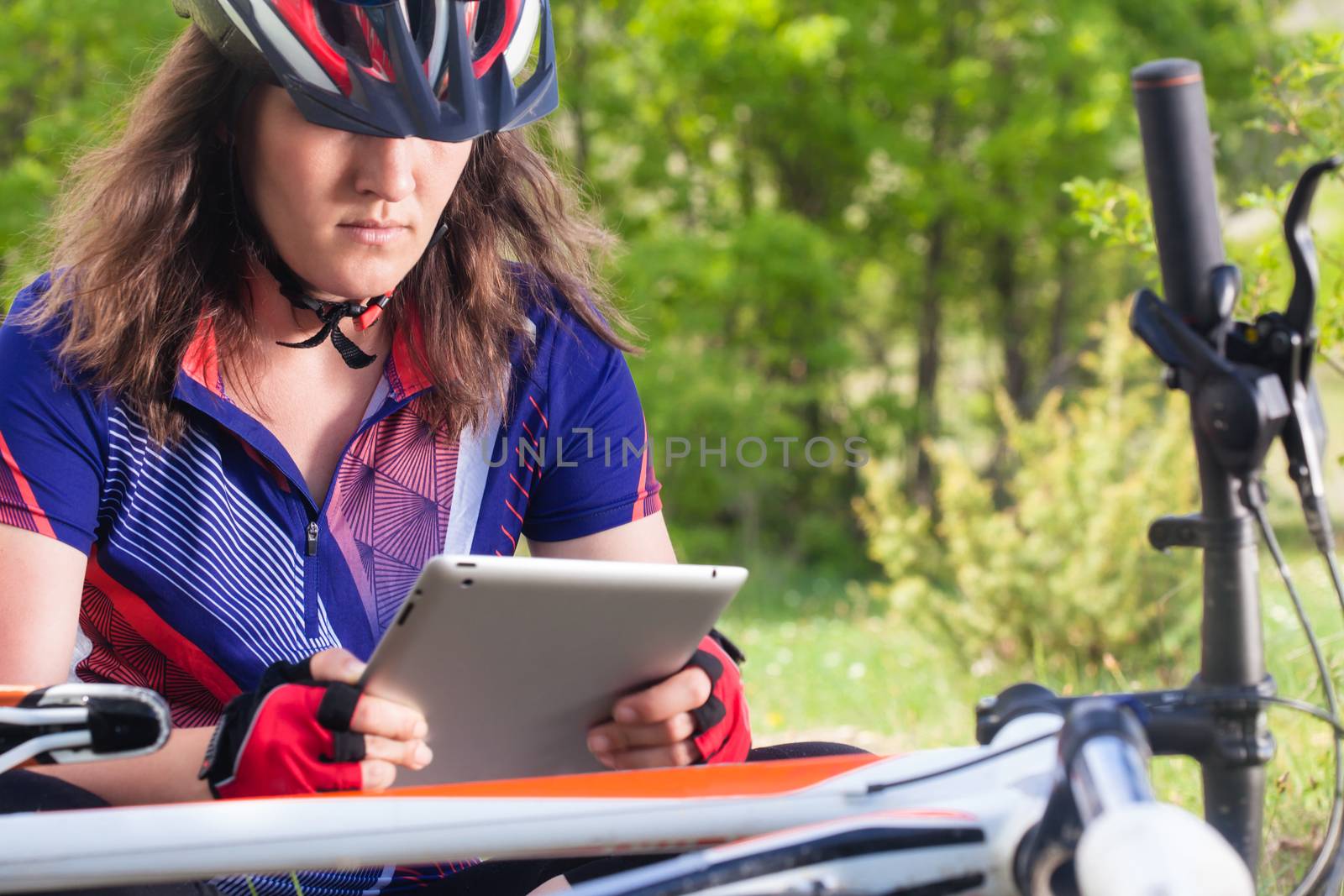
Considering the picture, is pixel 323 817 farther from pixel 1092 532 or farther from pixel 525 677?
pixel 1092 532

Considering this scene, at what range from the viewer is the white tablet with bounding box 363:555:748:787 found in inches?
51.6

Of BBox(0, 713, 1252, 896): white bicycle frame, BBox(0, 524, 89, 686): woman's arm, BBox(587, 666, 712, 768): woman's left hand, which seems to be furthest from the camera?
BBox(0, 524, 89, 686): woman's arm

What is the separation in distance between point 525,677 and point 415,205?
70 cm

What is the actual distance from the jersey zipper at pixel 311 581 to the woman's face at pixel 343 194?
1.08 feet

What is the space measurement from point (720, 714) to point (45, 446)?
91 cm

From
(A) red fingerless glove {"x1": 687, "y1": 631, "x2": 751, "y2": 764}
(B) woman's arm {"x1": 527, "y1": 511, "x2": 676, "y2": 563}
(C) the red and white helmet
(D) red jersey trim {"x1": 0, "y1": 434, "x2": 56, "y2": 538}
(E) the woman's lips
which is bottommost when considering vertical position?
(A) red fingerless glove {"x1": 687, "y1": 631, "x2": 751, "y2": 764}

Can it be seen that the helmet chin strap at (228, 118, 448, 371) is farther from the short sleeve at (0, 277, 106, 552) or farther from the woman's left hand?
the woman's left hand

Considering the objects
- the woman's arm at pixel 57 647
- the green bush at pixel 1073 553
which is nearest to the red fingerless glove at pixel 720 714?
the woman's arm at pixel 57 647

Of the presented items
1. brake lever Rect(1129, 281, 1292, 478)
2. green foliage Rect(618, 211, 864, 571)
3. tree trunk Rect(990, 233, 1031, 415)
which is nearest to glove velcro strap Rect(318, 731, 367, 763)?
brake lever Rect(1129, 281, 1292, 478)

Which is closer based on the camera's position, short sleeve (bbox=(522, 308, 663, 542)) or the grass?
short sleeve (bbox=(522, 308, 663, 542))

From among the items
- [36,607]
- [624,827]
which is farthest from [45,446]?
[624,827]

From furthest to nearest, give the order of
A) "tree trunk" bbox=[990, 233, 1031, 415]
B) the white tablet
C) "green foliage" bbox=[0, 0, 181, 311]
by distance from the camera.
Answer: "tree trunk" bbox=[990, 233, 1031, 415] → "green foliage" bbox=[0, 0, 181, 311] → the white tablet

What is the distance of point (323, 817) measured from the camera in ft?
3.90

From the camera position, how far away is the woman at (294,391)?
5.62ft
